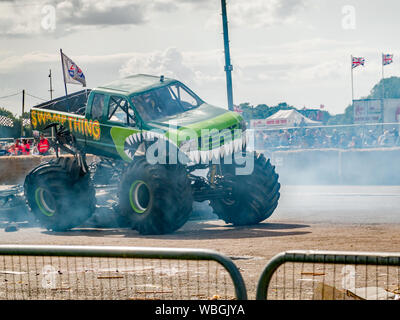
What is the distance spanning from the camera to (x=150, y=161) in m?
11.2

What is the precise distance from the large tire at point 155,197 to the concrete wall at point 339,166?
1124cm

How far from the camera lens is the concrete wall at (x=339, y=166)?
20.8m

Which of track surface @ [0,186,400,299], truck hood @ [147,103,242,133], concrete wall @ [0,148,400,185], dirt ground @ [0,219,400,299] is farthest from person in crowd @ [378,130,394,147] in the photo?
truck hood @ [147,103,242,133]

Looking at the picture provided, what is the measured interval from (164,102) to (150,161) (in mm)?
1524

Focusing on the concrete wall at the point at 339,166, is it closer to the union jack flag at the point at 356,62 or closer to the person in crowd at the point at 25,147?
the person in crowd at the point at 25,147

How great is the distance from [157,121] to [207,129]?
3.15 feet

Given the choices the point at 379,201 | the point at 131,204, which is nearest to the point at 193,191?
the point at 131,204

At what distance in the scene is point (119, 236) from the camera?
1156 centimetres

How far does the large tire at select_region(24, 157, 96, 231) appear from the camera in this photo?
1275 centimetres

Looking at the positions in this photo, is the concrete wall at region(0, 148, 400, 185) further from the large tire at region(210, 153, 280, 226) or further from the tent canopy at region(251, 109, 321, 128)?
the tent canopy at region(251, 109, 321, 128)

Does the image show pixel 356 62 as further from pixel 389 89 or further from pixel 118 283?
pixel 389 89

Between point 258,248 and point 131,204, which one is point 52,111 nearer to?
point 131,204

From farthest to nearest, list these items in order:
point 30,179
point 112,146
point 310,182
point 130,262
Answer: point 310,182, point 30,179, point 112,146, point 130,262
